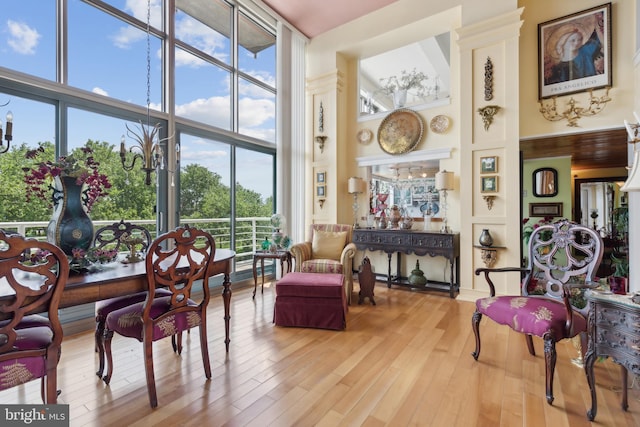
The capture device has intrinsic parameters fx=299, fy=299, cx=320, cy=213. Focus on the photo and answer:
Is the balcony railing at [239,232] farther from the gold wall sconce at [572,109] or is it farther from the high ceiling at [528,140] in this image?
the gold wall sconce at [572,109]

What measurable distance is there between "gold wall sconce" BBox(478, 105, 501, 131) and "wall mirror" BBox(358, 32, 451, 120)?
75 centimetres

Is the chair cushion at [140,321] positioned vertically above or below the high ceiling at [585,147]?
below

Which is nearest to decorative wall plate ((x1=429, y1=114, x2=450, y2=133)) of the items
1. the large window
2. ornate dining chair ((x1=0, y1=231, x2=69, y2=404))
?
the large window

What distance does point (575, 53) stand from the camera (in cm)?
346

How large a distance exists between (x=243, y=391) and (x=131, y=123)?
2.98 m

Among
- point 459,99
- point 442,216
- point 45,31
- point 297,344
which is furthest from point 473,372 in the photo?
point 45,31

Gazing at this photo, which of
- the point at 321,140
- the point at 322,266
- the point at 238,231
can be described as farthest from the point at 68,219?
the point at 321,140

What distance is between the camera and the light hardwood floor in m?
1.60

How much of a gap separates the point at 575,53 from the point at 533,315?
3.37 meters

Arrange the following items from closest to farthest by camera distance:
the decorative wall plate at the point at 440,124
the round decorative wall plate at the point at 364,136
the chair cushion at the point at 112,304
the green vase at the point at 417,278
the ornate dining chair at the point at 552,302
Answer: the ornate dining chair at the point at 552,302 → the chair cushion at the point at 112,304 → the green vase at the point at 417,278 → the decorative wall plate at the point at 440,124 → the round decorative wall plate at the point at 364,136

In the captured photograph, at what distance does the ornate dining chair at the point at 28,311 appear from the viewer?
46.6 inches

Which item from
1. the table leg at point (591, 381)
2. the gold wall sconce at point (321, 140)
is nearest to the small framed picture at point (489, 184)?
the table leg at point (591, 381)

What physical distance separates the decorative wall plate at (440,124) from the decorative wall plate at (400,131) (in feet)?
0.51

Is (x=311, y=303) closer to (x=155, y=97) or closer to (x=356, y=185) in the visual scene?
(x=356, y=185)
